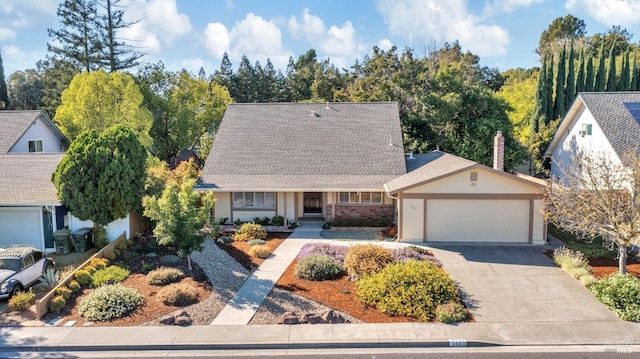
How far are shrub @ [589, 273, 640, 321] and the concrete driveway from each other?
0.70 feet

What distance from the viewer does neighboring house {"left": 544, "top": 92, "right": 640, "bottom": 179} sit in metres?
19.8

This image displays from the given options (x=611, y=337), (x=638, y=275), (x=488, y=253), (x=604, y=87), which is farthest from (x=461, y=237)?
(x=604, y=87)

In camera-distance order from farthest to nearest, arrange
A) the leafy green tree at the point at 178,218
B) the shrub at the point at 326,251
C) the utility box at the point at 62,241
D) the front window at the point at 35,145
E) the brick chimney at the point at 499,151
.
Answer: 1. the front window at the point at 35,145
2. the brick chimney at the point at 499,151
3. the utility box at the point at 62,241
4. the shrub at the point at 326,251
5. the leafy green tree at the point at 178,218

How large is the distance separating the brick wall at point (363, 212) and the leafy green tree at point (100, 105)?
15.6m

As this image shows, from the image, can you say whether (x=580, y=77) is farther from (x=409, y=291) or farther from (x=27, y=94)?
(x=27, y=94)

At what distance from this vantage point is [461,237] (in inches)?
771

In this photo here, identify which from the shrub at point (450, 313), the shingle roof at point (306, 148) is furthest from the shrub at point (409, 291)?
the shingle roof at point (306, 148)

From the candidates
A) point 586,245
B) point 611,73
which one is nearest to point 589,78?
point 611,73

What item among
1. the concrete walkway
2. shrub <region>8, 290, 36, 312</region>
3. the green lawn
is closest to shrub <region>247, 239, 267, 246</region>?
the concrete walkway

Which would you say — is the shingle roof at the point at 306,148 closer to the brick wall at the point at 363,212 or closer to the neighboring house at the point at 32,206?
the brick wall at the point at 363,212

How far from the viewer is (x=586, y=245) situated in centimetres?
1894

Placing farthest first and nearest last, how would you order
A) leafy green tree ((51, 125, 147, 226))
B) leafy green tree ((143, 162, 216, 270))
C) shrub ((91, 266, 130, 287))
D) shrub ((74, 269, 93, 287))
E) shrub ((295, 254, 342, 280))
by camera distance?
leafy green tree ((51, 125, 147, 226))
shrub ((295, 254, 342, 280))
leafy green tree ((143, 162, 216, 270))
shrub ((91, 266, 130, 287))
shrub ((74, 269, 93, 287))

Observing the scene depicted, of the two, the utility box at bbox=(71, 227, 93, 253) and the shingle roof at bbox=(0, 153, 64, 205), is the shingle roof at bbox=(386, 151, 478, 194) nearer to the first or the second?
the utility box at bbox=(71, 227, 93, 253)

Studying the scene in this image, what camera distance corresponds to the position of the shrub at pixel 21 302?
1284 centimetres
